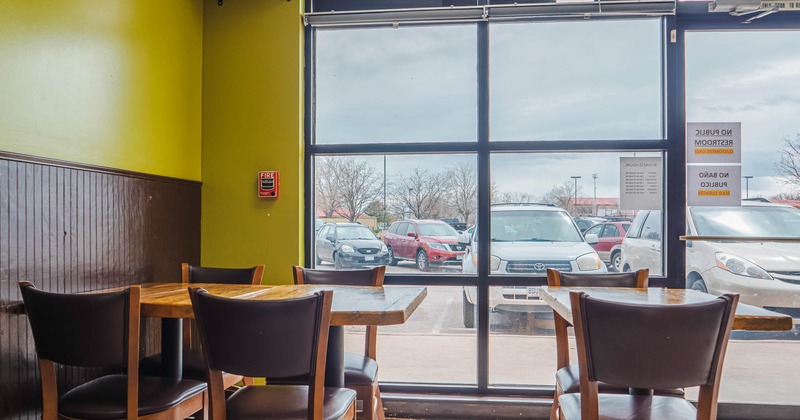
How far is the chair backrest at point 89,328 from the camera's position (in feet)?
5.46

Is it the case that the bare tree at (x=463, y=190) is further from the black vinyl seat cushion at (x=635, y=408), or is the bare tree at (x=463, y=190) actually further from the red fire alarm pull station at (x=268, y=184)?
the black vinyl seat cushion at (x=635, y=408)

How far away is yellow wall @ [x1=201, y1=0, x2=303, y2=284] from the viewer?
324 cm

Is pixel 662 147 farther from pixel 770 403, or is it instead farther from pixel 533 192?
pixel 770 403

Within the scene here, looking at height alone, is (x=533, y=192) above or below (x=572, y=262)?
above

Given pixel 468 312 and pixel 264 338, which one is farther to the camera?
pixel 468 312

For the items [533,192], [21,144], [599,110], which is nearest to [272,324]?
[21,144]

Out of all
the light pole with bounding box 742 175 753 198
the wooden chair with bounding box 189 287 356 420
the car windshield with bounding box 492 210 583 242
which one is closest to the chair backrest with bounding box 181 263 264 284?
the wooden chair with bounding box 189 287 356 420

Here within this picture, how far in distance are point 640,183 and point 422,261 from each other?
142cm

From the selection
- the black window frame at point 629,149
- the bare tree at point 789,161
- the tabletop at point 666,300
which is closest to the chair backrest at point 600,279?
the tabletop at point 666,300

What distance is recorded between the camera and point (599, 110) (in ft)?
10.5

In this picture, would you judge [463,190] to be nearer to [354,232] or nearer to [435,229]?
[435,229]

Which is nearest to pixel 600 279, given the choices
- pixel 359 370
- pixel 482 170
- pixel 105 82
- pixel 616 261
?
pixel 616 261

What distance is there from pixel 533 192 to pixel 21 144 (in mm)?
2614

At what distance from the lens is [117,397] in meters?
1.79
